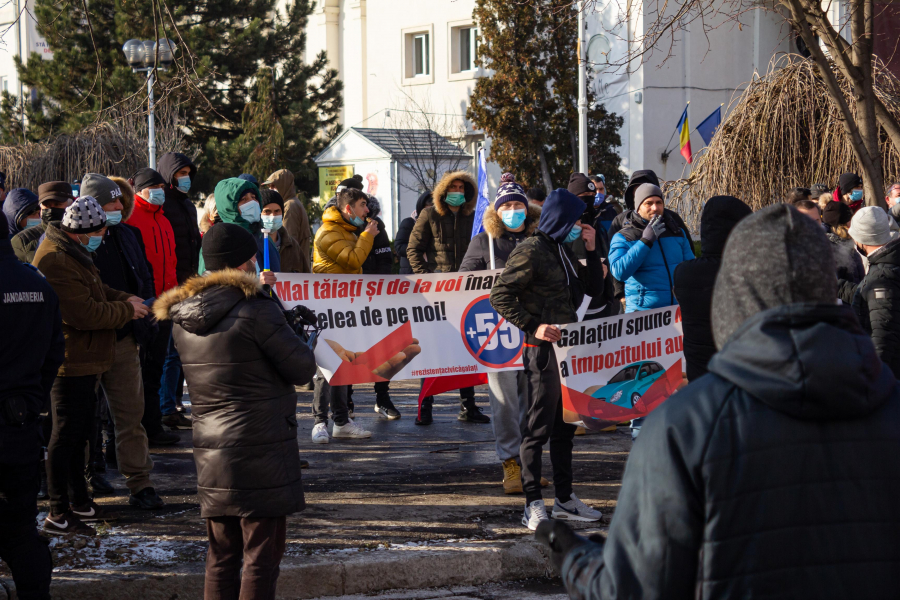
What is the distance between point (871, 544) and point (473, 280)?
6123 mm

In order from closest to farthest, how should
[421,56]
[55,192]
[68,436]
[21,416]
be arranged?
[21,416], [68,436], [55,192], [421,56]

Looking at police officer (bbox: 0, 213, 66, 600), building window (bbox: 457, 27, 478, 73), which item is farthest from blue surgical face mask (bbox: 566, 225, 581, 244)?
building window (bbox: 457, 27, 478, 73)

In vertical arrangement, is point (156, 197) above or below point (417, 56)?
below

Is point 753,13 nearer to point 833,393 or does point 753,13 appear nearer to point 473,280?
point 473,280

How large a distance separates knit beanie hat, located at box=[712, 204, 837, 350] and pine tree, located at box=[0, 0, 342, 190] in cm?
1782

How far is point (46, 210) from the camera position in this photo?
6.20 metres

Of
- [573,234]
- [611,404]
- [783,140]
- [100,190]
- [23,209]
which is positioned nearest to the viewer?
[100,190]

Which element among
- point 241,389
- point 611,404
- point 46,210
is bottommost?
point 611,404

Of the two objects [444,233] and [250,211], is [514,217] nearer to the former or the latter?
[250,211]

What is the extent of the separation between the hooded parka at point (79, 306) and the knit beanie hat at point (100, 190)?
0.81 meters

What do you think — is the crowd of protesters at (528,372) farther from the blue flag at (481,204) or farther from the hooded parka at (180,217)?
the blue flag at (481,204)

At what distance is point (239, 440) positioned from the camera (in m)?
4.02

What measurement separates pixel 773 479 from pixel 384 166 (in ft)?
85.6

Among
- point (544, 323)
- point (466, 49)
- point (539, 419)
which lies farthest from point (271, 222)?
point (466, 49)
